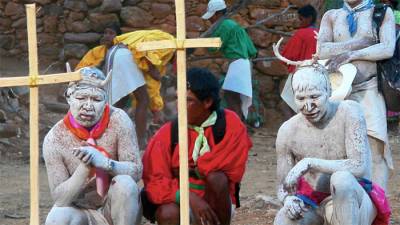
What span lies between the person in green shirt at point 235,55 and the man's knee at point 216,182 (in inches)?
207

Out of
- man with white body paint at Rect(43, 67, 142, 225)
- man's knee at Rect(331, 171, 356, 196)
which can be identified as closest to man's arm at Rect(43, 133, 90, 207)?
man with white body paint at Rect(43, 67, 142, 225)

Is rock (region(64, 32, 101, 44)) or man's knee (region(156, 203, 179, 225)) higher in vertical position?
rock (region(64, 32, 101, 44))

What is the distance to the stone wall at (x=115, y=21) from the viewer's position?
1412 cm

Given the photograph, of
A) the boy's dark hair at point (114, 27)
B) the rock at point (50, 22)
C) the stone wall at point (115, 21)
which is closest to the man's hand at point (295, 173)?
the boy's dark hair at point (114, 27)

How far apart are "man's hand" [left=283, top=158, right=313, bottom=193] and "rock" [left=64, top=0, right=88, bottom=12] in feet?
27.3

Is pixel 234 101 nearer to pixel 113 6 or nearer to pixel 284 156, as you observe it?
pixel 113 6

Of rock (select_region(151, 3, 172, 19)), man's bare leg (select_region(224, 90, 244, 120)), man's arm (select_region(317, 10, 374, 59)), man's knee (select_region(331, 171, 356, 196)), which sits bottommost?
man's bare leg (select_region(224, 90, 244, 120))

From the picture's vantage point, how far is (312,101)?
21.0 feet

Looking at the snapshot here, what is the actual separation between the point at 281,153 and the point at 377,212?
58 cm

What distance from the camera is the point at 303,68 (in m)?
6.50

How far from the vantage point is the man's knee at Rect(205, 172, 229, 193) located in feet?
22.1

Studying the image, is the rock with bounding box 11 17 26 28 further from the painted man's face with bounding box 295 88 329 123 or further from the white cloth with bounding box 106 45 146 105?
the painted man's face with bounding box 295 88 329 123

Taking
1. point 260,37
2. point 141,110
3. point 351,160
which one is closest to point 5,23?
point 260,37

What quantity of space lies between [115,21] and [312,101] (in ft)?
25.8
